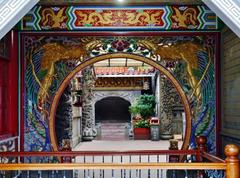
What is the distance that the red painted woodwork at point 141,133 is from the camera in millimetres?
15688

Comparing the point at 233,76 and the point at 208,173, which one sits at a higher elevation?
the point at 233,76

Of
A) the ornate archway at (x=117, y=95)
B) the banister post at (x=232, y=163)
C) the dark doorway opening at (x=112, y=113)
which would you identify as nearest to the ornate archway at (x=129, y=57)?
the banister post at (x=232, y=163)

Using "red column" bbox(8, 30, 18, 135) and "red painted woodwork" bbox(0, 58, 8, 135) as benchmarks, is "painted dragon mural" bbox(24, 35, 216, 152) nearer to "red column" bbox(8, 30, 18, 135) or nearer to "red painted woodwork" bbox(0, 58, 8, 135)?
"red column" bbox(8, 30, 18, 135)

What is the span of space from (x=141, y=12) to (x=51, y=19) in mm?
1192

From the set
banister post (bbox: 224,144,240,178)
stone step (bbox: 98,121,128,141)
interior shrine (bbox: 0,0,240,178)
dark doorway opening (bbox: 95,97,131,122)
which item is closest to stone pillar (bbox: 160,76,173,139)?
stone step (bbox: 98,121,128,141)

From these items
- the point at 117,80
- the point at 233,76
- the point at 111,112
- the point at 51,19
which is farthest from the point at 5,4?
the point at 111,112

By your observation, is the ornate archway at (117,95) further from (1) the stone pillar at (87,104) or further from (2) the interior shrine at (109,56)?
(2) the interior shrine at (109,56)

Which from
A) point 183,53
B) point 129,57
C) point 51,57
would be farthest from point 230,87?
point 51,57

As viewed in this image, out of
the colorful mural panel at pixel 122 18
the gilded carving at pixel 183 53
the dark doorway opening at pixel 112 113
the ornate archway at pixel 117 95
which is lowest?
the dark doorway opening at pixel 112 113

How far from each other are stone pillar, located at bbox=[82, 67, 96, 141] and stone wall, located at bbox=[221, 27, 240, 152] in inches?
346

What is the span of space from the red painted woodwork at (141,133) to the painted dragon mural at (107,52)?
9522mm

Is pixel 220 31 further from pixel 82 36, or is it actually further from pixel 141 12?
pixel 82 36

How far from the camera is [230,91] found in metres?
5.70

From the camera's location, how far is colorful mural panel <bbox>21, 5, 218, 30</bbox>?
602 cm
